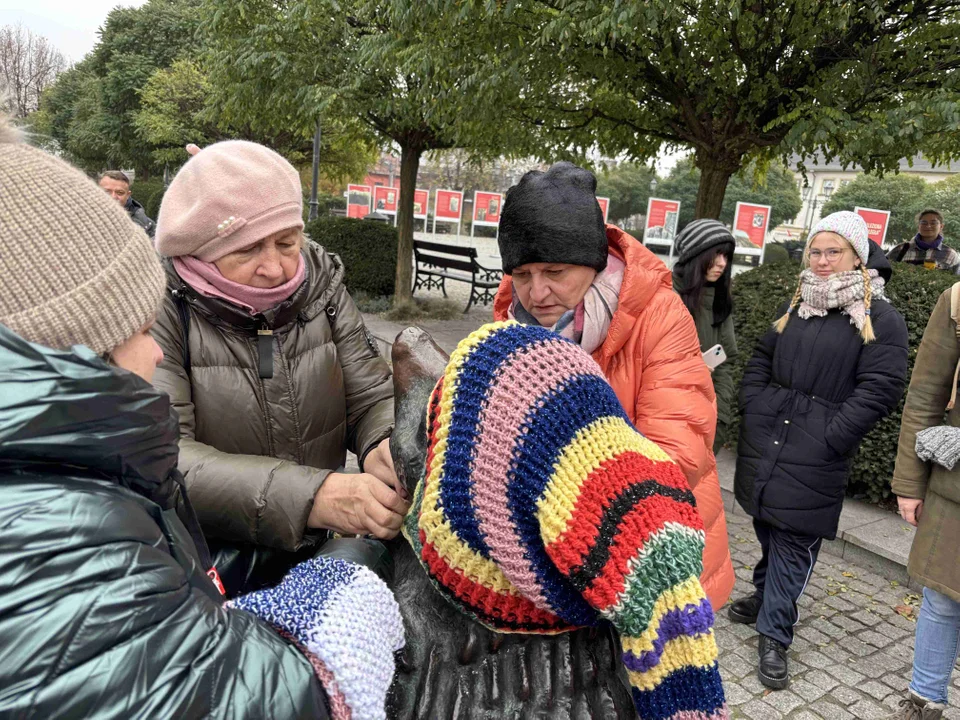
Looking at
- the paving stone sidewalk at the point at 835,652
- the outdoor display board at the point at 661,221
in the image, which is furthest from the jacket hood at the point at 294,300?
the outdoor display board at the point at 661,221

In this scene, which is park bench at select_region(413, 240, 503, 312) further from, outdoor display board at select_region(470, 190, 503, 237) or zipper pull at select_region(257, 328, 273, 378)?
outdoor display board at select_region(470, 190, 503, 237)

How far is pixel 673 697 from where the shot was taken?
91 cm

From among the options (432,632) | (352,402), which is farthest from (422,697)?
(352,402)

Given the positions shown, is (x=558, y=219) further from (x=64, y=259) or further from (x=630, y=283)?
(x=64, y=259)

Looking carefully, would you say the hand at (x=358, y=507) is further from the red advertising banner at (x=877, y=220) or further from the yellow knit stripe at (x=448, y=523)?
the red advertising banner at (x=877, y=220)

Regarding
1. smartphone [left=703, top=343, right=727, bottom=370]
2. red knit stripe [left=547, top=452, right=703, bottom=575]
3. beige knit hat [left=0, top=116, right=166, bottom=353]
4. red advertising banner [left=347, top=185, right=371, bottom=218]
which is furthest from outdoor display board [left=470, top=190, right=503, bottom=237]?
red knit stripe [left=547, top=452, right=703, bottom=575]

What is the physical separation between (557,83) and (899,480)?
17.4 ft

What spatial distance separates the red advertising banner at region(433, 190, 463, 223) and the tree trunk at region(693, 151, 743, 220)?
26.0 meters

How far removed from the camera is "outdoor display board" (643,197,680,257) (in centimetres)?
1769

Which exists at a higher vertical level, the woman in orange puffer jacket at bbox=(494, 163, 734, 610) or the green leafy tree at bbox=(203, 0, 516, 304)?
the green leafy tree at bbox=(203, 0, 516, 304)

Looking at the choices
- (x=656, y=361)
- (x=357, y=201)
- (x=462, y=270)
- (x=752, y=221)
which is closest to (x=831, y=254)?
(x=656, y=361)

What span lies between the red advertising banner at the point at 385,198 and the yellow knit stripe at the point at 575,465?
33.7 m

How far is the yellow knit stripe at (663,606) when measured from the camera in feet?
2.87

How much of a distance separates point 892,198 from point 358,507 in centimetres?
4451
